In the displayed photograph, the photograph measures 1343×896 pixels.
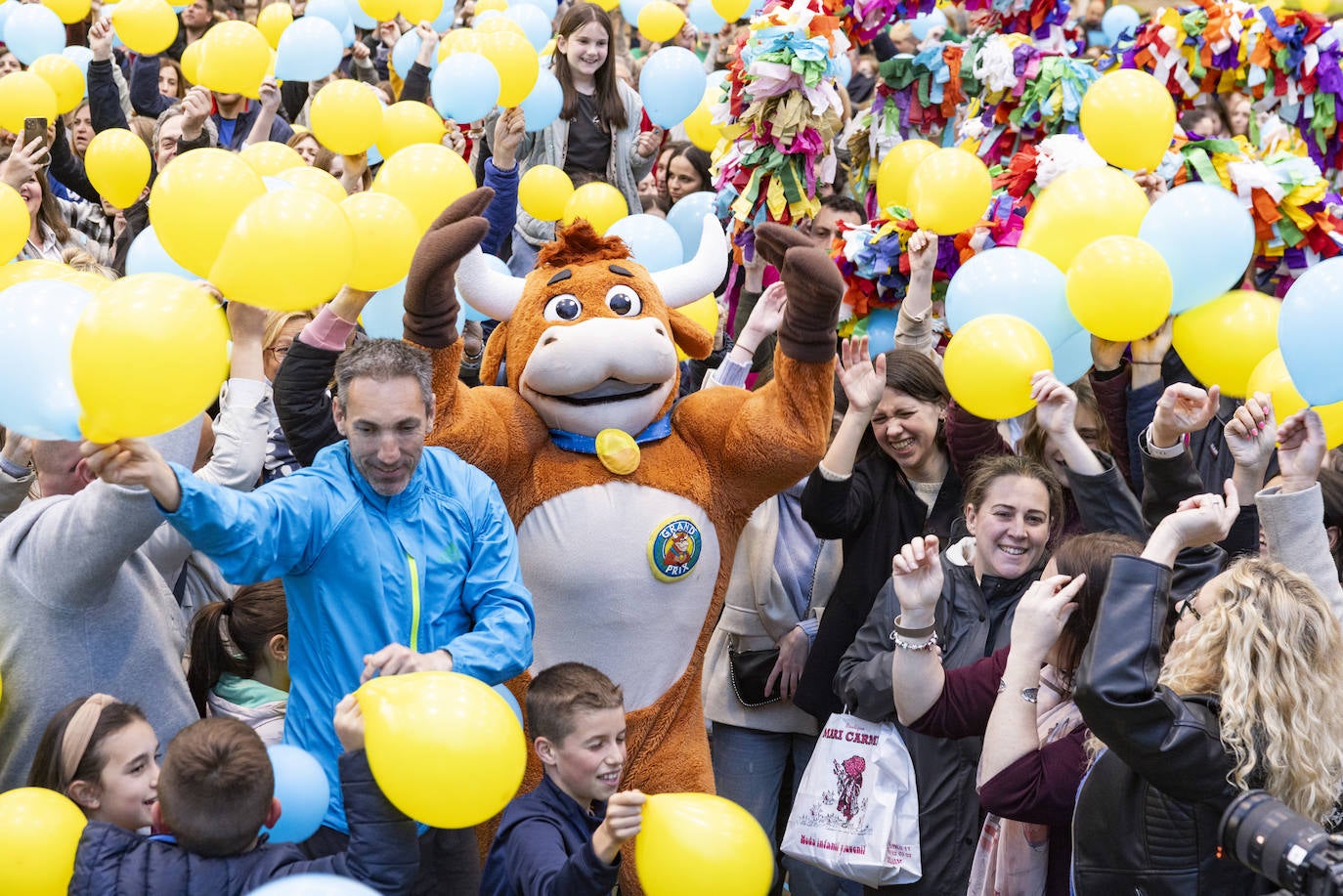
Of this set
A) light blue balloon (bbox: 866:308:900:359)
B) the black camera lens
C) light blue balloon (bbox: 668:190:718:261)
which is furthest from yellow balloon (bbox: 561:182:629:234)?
the black camera lens

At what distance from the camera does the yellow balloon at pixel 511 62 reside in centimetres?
514

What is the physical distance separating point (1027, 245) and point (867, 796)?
1.49m

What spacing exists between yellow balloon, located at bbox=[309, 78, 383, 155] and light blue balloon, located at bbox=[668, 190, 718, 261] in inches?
44.1

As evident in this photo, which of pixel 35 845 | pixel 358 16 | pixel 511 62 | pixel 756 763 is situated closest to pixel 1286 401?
pixel 756 763

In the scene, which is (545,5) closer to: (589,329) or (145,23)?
(145,23)

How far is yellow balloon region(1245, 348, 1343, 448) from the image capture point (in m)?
3.16

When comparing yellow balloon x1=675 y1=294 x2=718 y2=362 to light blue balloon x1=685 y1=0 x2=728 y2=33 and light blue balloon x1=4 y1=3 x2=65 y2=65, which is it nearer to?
light blue balloon x1=685 y1=0 x2=728 y2=33

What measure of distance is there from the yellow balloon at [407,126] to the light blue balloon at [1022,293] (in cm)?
244

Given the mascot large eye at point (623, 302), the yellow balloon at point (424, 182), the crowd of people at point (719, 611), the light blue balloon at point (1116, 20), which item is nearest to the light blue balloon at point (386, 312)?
the crowd of people at point (719, 611)

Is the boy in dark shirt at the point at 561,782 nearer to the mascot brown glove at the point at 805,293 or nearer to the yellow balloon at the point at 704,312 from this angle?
the mascot brown glove at the point at 805,293

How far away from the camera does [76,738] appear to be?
240 centimetres

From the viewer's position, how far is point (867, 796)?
325cm

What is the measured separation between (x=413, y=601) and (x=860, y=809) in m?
1.15

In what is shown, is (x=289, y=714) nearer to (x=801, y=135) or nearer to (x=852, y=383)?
(x=852, y=383)
